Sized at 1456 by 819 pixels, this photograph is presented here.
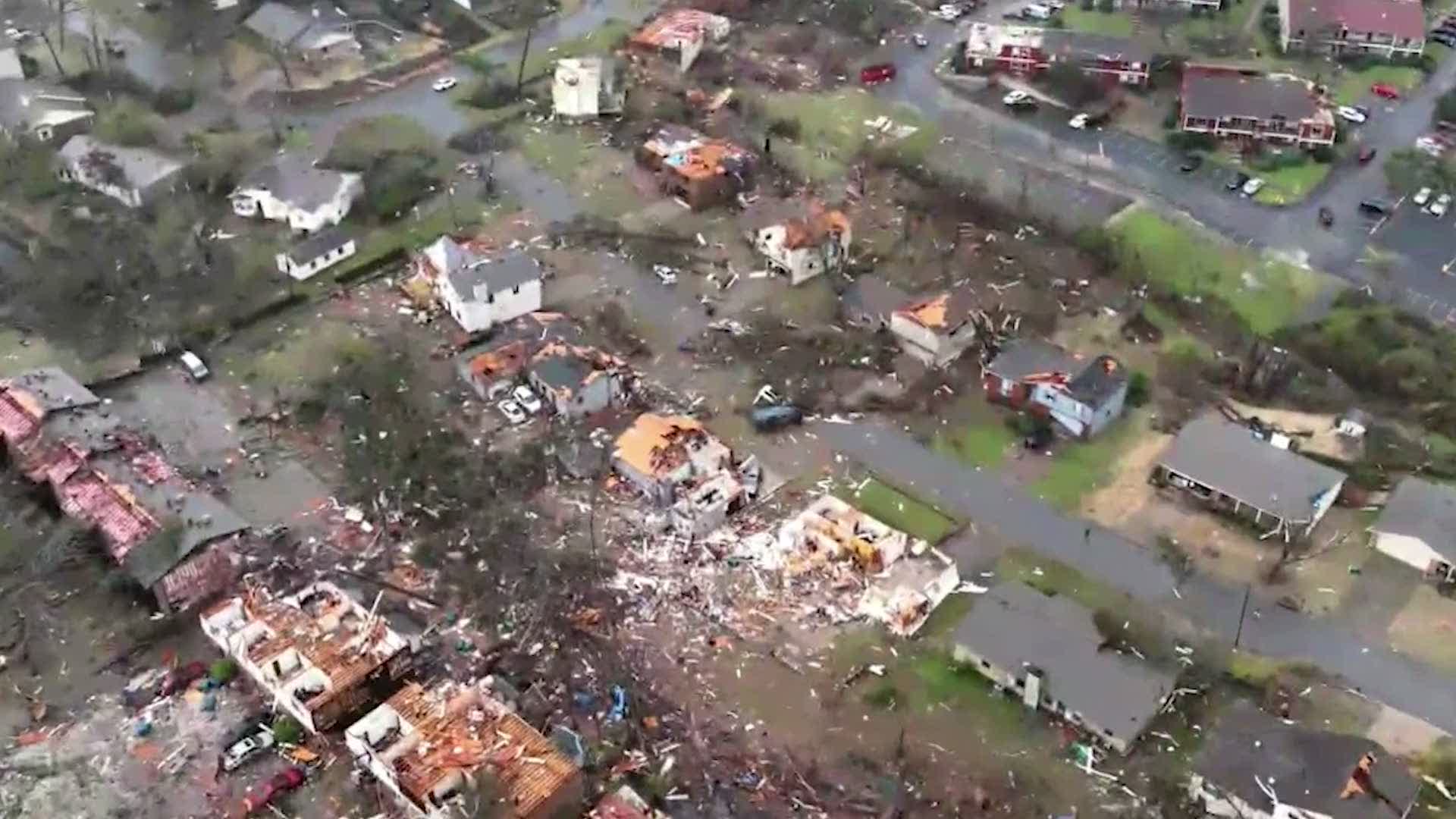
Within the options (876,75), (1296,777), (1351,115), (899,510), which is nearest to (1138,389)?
(899,510)

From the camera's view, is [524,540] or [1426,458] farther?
[1426,458]

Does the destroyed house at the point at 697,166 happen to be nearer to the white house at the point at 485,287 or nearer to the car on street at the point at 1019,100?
the white house at the point at 485,287

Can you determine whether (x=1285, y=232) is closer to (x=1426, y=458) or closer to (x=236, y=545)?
(x=1426, y=458)

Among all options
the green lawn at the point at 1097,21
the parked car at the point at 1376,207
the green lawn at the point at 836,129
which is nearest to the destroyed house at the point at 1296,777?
the parked car at the point at 1376,207

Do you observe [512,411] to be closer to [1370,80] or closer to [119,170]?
[119,170]

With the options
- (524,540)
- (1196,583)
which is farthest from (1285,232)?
(524,540)

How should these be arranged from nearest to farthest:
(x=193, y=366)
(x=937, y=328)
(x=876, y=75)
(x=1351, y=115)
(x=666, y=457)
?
1. (x=666, y=457)
2. (x=937, y=328)
3. (x=193, y=366)
4. (x=1351, y=115)
5. (x=876, y=75)

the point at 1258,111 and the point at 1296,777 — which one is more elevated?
the point at 1258,111
